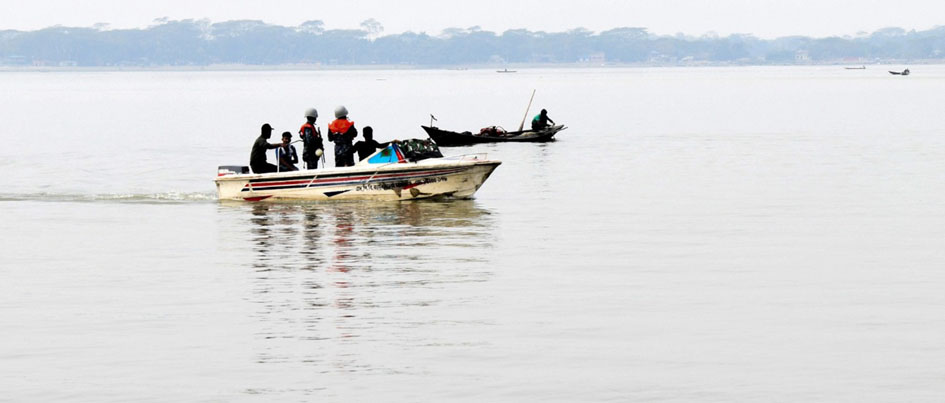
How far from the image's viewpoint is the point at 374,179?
31.5m

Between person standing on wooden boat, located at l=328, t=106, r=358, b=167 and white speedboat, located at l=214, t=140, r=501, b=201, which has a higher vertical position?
person standing on wooden boat, located at l=328, t=106, r=358, b=167

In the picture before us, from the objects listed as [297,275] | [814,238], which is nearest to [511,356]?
[297,275]

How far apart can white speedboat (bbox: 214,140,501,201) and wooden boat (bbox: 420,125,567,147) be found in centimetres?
2340

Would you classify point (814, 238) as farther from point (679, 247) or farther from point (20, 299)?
point (20, 299)

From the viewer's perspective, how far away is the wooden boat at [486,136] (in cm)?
5581

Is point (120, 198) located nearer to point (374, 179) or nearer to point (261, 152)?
point (261, 152)

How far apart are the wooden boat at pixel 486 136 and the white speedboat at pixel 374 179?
2340 cm

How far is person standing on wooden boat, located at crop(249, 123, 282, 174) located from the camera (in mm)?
30734

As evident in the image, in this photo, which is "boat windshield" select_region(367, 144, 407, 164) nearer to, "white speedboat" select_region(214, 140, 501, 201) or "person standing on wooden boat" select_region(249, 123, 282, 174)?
"white speedboat" select_region(214, 140, 501, 201)

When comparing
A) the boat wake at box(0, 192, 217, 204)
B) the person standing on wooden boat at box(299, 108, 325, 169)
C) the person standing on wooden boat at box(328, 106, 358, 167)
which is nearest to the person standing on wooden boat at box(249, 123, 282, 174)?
the person standing on wooden boat at box(299, 108, 325, 169)

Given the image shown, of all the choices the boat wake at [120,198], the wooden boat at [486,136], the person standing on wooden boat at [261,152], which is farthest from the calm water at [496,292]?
the wooden boat at [486,136]

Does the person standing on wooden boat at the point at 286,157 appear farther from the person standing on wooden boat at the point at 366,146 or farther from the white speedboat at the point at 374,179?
the person standing on wooden boat at the point at 366,146

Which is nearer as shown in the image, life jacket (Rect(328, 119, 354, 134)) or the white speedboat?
life jacket (Rect(328, 119, 354, 134))

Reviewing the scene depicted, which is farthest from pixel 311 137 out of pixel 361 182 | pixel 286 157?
pixel 361 182
